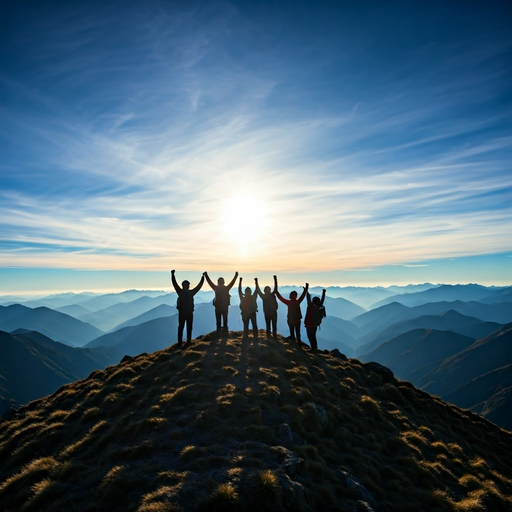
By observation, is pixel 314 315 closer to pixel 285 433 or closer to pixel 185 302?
pixel 185 302

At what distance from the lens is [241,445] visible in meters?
12.3

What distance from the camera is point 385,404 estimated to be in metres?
21.8

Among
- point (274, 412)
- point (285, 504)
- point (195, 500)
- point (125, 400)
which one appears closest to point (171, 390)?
point (125, 400)

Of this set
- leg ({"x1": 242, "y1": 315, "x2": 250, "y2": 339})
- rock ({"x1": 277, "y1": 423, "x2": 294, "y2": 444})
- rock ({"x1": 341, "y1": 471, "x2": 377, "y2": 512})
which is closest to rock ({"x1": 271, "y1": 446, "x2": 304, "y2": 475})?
rock ({"x1": 277, "y1": 423, "x2": 294, "y2": 444})

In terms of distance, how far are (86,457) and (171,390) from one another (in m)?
5.56

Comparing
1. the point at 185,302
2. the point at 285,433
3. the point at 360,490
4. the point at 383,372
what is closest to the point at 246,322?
the point at 185,302

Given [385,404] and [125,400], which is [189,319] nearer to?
[125,400]

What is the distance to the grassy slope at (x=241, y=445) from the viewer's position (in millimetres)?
9992

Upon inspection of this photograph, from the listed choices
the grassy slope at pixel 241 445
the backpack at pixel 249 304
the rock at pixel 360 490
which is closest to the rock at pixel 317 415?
the grassy slope at pixel 241 445

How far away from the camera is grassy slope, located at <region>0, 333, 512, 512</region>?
9.99 m

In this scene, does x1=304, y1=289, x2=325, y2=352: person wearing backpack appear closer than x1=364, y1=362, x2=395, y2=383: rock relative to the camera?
Yes

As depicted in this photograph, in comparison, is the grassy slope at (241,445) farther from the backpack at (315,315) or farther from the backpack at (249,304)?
the backpack at (249,304)

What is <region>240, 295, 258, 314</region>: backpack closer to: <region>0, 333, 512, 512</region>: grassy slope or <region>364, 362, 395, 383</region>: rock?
<region>0, 333, 512, 512</region>: grassy slope

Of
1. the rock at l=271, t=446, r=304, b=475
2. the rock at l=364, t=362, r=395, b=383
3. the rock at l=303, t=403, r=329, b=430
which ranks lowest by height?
the rock at l=364, t=362, r=395, b=383
